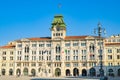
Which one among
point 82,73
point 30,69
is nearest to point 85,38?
point 82,73

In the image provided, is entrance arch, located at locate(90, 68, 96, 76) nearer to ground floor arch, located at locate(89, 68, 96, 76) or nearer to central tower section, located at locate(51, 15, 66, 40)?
ground floor arch, located at locate(89, 68, 96, 76)

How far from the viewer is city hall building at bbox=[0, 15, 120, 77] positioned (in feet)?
411

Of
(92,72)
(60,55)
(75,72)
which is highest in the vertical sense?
(60,55)

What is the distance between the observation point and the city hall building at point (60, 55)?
125150 mm

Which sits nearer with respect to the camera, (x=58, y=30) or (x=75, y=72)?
(x=75, y=72)

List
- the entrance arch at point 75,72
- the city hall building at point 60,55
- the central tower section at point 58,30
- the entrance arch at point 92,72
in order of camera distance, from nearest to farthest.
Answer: the entrance arch at point 92,72
the city hall building at point 60,55
the entrance arch at point 75,72
the central tower section at point 58,30

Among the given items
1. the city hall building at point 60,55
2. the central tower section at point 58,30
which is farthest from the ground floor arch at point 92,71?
the central tower section at point 58,30

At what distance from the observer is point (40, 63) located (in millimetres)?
130125

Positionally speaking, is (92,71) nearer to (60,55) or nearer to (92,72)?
(92,72)

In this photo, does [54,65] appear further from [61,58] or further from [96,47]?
[96,47]

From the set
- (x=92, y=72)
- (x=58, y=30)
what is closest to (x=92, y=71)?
(x=92, y=72)

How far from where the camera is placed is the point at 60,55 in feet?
424

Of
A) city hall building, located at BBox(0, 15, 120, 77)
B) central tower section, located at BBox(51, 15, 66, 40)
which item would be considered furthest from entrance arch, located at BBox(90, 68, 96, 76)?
central tower section, located at BBox(51, 15, 66, 40)

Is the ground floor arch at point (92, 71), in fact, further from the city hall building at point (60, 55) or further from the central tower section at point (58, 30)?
the central tower section at point (58, 30)
